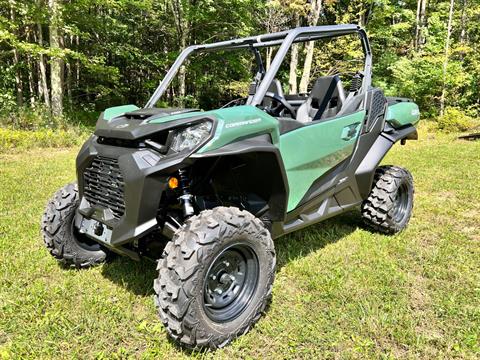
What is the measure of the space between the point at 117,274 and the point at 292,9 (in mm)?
14735

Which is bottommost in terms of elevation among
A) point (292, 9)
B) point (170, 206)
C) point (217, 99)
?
point (217, 99)

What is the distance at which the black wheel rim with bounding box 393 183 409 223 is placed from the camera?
4.32 m

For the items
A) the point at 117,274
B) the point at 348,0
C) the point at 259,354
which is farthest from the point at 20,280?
the point at 348,0

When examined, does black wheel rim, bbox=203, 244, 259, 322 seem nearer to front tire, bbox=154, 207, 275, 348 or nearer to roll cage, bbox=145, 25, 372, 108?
front tire, bbox=154, 207, 275, 348

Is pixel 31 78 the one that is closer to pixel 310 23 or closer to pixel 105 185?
pixel 310 23

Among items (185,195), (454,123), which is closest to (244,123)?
(185,195)

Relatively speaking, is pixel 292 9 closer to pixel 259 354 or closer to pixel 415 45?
pixel 415 45

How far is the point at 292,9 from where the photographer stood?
15516mm

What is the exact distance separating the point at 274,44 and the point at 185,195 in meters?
1.54

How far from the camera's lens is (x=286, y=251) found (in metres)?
3.68

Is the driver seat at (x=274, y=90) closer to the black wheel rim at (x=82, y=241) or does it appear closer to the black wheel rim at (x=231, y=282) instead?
the black wheel rim at (x=231, y=282)

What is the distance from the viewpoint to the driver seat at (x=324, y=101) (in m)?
3.96

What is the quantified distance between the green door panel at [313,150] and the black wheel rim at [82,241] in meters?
1.66

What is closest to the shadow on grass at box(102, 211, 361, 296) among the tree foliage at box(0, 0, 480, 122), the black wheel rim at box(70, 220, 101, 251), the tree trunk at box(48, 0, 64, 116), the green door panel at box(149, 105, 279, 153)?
the black wheel rim at box(70, 220, 101, 251)
